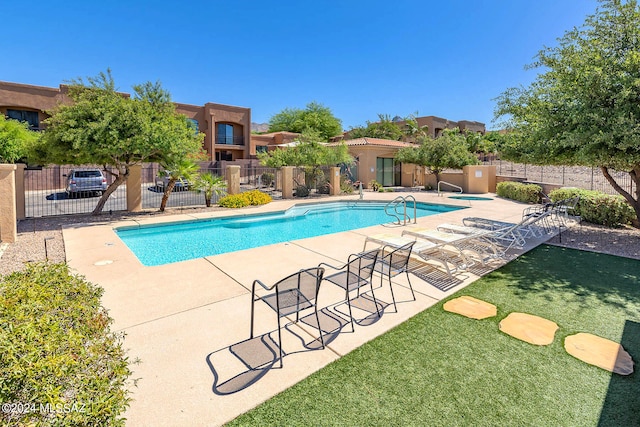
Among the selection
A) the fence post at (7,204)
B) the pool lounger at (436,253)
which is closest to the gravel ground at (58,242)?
the fence post at (7,204)

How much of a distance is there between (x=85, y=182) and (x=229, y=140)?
19.9 meters

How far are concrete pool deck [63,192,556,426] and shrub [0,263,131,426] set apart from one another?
0.69 meters

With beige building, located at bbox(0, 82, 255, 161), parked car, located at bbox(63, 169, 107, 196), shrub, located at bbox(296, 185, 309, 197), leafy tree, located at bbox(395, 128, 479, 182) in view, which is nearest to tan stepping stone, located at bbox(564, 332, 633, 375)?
shrub, located at bbox(296, 185, 309, 197)

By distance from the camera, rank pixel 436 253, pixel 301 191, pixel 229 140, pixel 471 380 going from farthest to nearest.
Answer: pixel 229 140 < pixel 301 191 < pixel 436 253 < pixel 471 380

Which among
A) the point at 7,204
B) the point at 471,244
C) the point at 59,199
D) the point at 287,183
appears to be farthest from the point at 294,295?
the point at 59,199

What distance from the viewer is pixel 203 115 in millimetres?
35188

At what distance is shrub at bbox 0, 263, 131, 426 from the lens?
1.67m

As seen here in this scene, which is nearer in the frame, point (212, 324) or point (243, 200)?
point (212, 324)

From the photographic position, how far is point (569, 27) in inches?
332

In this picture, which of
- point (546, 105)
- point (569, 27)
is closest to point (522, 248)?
point (546, 105)

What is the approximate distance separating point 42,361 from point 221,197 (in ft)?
48.6

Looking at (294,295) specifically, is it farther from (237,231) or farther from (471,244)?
(237,231)

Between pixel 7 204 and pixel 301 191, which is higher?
pixel 301 191

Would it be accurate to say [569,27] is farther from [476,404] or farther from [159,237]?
[159,237]
